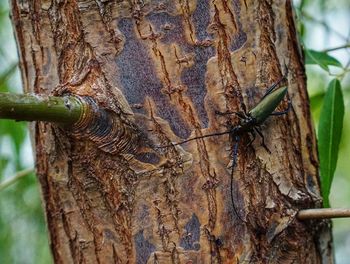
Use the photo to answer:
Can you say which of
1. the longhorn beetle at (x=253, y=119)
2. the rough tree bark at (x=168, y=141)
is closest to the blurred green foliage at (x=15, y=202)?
the rough tree bark at (x=168, y=141)

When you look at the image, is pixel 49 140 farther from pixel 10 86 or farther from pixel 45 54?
pixel 10 86

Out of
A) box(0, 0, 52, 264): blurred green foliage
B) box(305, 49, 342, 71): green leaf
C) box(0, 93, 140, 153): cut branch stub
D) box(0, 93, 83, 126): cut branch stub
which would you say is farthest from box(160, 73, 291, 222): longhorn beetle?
box(0, 0, 52, 264): blurred green foliage

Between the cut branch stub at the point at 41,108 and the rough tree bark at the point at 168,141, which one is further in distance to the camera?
the rough tree bark at the point at 168,141

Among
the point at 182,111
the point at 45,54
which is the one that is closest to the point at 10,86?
the point at 45,54

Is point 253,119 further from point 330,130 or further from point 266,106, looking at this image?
point 330,130

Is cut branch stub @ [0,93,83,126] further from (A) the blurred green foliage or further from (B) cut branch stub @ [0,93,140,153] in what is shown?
(A) the blurred green foliage

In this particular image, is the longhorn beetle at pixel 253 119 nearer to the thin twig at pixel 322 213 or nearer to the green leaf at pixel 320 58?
the thin twig at pixel 322 213

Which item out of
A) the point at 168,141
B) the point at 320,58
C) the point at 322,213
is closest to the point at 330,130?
the point at 320,58
